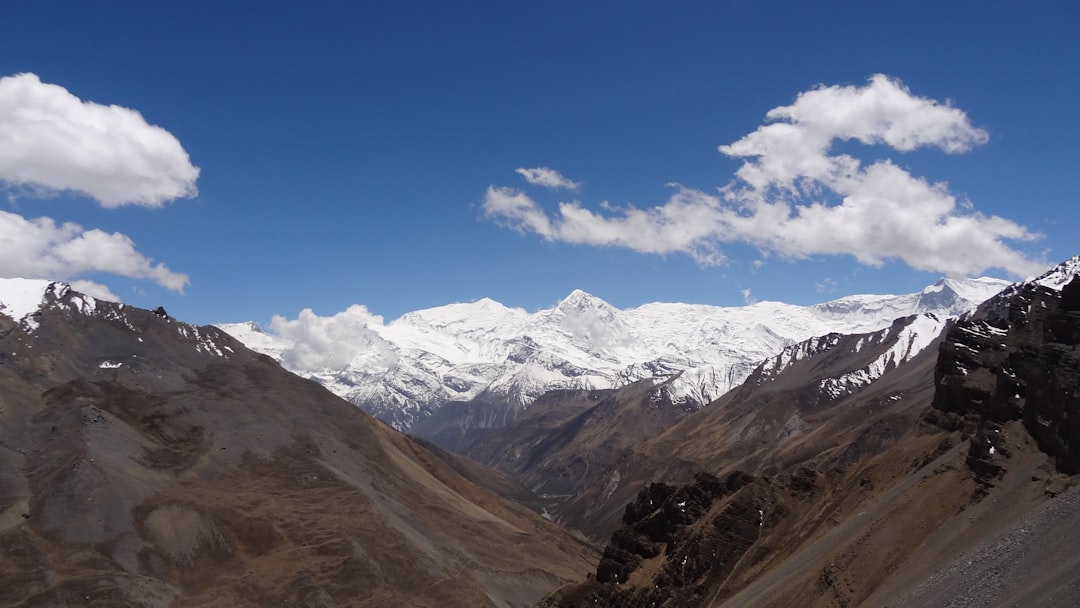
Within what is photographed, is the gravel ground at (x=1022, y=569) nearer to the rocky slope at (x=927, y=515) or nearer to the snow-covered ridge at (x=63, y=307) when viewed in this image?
the rocky slope at (x=927, y=515)

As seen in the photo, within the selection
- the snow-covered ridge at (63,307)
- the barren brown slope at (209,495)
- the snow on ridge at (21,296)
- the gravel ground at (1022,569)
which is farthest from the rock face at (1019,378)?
the snow on ridge at (21,296)

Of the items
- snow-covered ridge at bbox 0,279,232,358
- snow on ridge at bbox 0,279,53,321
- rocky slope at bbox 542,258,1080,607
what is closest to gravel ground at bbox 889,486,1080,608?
rocky slope at bbox 542,258,1080,607

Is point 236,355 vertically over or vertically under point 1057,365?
over

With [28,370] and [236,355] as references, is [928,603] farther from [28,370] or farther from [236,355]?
[236,355]

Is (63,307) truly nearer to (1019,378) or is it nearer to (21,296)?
(21,296)

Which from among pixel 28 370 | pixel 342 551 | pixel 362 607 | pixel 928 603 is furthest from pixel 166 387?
pixel 928 603

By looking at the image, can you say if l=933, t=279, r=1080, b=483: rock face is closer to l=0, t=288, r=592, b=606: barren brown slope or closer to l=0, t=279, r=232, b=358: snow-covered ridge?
l=0, t=288, r=592, b=606: barren brown slope

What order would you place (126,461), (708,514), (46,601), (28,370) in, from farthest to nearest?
(28,370) → (126,461) → (46,601) → (708,514)
